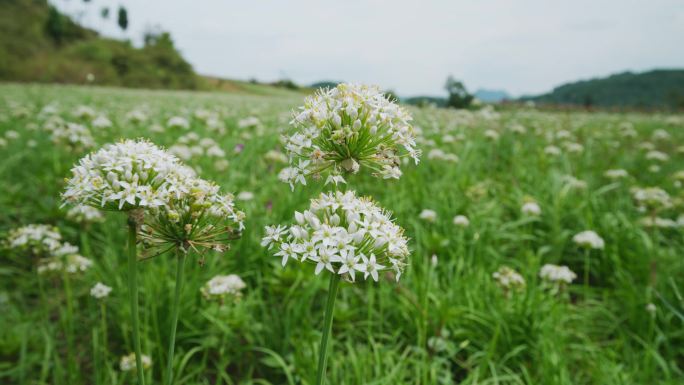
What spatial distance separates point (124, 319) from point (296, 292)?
1352mm

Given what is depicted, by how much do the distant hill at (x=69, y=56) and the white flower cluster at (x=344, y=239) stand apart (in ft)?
163

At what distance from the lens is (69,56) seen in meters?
54.0

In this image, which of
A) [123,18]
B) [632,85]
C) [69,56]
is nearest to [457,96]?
[69,56]

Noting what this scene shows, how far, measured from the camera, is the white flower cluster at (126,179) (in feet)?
4.48

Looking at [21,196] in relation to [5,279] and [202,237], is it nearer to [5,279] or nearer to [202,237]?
[5,279]

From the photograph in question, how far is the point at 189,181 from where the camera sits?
59.1 inches

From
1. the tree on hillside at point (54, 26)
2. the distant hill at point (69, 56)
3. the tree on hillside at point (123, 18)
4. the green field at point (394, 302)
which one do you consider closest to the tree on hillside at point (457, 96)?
the green field at point (394, 302)

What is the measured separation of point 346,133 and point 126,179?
796 millimetres

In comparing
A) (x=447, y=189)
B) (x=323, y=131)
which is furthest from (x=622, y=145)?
(x=323, y=131)

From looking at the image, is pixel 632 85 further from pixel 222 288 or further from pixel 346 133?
pixel 346 133

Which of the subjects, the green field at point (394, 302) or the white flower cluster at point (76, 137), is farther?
the white flower cluster at point (76, 137)

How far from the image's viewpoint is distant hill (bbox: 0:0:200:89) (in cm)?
4626

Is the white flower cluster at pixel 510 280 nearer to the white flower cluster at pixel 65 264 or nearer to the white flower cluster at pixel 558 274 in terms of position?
the white flower cluster at pixel 558 274

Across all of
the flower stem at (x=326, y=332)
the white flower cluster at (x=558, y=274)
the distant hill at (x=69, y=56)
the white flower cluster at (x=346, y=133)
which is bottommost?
the white flower cluster at (x=558, y=274)
